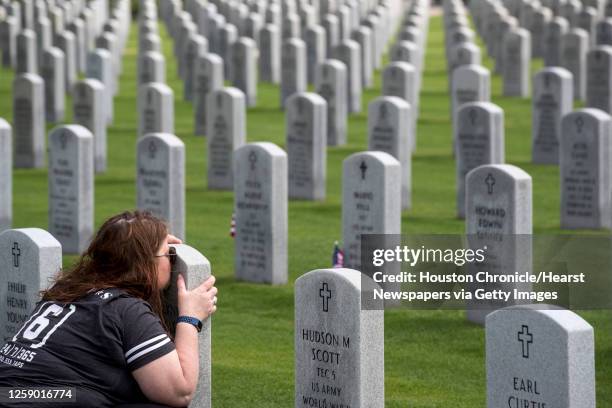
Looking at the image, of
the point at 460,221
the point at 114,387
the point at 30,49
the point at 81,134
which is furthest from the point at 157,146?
the point at 30,49

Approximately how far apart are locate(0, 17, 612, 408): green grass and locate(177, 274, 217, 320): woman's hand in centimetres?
191

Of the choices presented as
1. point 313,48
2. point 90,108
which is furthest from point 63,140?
point 313,48

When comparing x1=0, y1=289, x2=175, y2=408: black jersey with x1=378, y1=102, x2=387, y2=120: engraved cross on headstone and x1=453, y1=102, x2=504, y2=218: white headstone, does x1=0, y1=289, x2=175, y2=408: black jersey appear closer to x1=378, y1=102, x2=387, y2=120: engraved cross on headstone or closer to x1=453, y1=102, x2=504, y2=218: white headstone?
x1=453, y1=102, x2=504, y2=218: white headstone

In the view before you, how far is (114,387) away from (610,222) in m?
9.03

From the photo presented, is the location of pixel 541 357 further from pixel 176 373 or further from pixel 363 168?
pixel 363 168

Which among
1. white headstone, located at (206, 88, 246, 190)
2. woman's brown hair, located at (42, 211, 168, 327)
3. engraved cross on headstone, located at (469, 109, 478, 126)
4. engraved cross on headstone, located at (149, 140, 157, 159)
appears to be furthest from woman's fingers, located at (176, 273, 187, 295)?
white headstone, located at (206, 88, 246, 190)

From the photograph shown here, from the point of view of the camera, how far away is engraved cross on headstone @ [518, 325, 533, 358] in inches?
275

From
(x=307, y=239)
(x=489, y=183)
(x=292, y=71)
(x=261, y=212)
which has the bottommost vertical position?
(x=307, y=239)

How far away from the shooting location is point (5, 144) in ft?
47.3

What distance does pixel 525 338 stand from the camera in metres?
7.00

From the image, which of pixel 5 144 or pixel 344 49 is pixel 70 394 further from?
pixel 344 49

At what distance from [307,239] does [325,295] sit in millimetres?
6857

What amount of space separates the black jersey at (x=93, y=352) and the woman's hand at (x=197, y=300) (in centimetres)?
40

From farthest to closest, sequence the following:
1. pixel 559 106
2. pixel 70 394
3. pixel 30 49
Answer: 1. pixel 30 49
2. pixel 559 106
3. pixel 70 394
